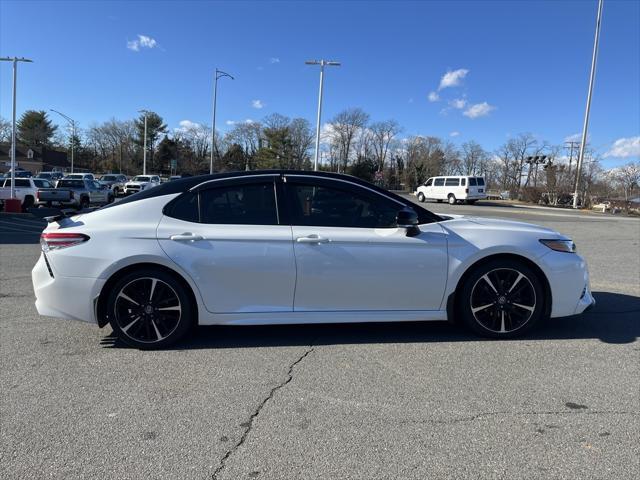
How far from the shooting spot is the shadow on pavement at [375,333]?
168 inches

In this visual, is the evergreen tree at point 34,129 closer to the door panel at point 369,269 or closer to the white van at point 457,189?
the white van at point 457,189

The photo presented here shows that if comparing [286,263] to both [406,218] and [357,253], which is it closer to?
[357,253]

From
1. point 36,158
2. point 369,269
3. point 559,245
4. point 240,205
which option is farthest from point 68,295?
point 36,158

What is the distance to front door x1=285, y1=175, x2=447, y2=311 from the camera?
4.03m

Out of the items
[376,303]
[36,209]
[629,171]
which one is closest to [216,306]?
[376,303]

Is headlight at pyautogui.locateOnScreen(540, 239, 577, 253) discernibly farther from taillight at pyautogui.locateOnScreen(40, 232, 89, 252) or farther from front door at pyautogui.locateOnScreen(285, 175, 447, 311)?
taillight at pyautogui.locateOnScreen(40, 232, 89, 252)

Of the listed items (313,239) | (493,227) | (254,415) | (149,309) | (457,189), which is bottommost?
(254,415)

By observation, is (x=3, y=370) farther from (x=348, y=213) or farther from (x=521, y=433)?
(x=521, y=433)

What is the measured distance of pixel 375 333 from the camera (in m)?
4.53

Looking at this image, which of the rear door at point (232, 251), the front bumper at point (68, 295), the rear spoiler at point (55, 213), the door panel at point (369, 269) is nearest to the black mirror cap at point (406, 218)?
the door panel at point (369, 269)

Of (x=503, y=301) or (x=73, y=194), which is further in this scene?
(x=73, y=194)

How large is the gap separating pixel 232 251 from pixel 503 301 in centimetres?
253

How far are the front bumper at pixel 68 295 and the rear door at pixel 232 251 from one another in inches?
29.2

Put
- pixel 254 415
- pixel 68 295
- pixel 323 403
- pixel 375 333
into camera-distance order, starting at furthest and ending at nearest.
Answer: pixel 375 333
pixel 68 295
pixel 323 403
pixel 254 415
